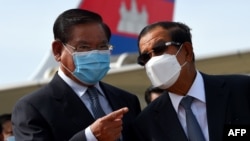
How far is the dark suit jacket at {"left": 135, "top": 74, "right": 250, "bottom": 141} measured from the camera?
3.52 m

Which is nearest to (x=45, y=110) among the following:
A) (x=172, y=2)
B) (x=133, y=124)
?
(x=133, y=124)

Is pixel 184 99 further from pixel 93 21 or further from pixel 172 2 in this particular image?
pixel 172 2

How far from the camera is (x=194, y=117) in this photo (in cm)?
355

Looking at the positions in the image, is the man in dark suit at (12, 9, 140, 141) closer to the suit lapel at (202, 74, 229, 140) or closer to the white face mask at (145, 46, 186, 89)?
the white face mask at (145, 46, 186, 89)

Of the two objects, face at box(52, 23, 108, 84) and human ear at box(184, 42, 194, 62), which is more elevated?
face at box(52, 23, 108, 84)

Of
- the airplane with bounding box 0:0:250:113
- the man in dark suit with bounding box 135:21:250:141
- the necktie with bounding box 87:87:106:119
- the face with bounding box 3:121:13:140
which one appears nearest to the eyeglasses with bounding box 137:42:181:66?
the man in dark suit with bounding box 135:21:250:141

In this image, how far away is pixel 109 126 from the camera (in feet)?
10.1

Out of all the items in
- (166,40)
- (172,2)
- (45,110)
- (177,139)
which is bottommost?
(172,2)

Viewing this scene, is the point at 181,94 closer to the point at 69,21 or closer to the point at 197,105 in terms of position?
the point at 197,105

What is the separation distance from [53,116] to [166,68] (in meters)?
0.79

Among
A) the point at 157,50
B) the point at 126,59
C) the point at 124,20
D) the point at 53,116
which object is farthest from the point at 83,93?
the point at 124,20

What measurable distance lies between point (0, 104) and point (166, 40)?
10035mm

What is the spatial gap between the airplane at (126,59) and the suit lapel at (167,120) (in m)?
9.00

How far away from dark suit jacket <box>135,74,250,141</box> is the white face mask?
0.12m
